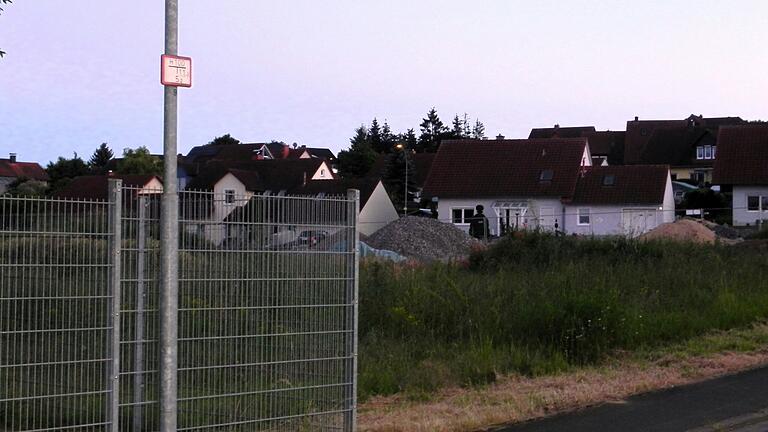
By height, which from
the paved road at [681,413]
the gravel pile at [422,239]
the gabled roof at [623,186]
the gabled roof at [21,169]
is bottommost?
the paved road at [681,413]

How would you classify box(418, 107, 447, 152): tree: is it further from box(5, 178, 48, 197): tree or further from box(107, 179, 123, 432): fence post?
box(107, 179, 123, 432): fence post

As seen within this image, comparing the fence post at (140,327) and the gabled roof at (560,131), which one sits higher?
the gabled roof at (560,131)

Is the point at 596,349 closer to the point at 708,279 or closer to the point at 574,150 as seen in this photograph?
the point at 708,279

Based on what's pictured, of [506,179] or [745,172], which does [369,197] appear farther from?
[745,172]

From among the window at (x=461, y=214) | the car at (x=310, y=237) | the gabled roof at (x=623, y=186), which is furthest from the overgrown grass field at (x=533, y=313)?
the window at (x=461, y=214)

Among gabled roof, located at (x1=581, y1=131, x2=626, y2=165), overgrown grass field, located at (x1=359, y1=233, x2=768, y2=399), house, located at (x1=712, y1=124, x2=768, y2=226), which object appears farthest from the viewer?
gabled roof, located at (x1=581, y1=131, x2=626, y2=165)

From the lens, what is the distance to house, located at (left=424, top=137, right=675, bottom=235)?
58219mm

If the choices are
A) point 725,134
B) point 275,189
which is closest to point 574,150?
point 725,134

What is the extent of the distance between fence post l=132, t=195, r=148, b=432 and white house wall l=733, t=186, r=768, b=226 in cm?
5559

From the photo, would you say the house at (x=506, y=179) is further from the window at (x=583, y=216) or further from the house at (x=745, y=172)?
the house at (x=745, y=172)

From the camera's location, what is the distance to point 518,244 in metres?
24.2

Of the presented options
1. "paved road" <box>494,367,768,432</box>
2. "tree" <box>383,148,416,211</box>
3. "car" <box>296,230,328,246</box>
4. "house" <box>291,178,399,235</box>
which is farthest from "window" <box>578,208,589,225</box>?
"car" <box>296,230,328,246</box>

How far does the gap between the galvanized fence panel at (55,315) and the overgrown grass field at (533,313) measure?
5240 mm

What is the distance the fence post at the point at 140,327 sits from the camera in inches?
284
